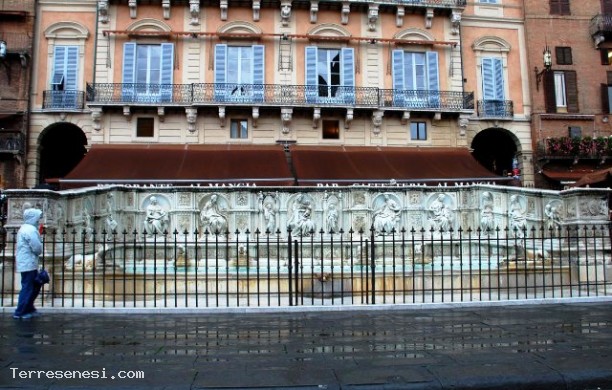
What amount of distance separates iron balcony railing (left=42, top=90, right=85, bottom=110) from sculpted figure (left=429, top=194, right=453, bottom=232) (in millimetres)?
15434

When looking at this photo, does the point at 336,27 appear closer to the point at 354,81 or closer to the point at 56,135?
the point at 354,81

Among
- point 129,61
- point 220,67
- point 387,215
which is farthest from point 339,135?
point 129,61

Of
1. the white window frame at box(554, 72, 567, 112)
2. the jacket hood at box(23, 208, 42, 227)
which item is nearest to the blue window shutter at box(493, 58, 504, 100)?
the white window frame at box(554, 72, 567, 112)

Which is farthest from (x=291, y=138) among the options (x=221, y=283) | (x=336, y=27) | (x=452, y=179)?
(x=221, y=283)

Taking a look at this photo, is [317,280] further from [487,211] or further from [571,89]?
[571,89]

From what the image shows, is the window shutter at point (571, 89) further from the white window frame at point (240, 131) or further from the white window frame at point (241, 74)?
the white window frame at point (240, 131)

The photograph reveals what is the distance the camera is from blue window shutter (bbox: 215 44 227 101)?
72.2 ft

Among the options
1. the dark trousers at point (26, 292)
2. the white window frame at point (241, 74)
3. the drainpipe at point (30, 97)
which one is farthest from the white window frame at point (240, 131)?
the dark trousers at point (26, 292)

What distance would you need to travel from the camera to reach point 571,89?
2492 centimetres

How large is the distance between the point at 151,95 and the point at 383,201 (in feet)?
38.5

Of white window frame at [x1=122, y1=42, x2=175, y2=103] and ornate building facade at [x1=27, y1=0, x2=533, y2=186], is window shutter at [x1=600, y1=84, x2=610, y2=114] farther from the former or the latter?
white window frame at [x1=122, y1=42, x2=175, y2=103]

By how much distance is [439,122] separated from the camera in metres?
23.4

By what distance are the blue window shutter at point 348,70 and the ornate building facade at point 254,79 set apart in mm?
45

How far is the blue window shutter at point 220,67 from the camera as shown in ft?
72.2
